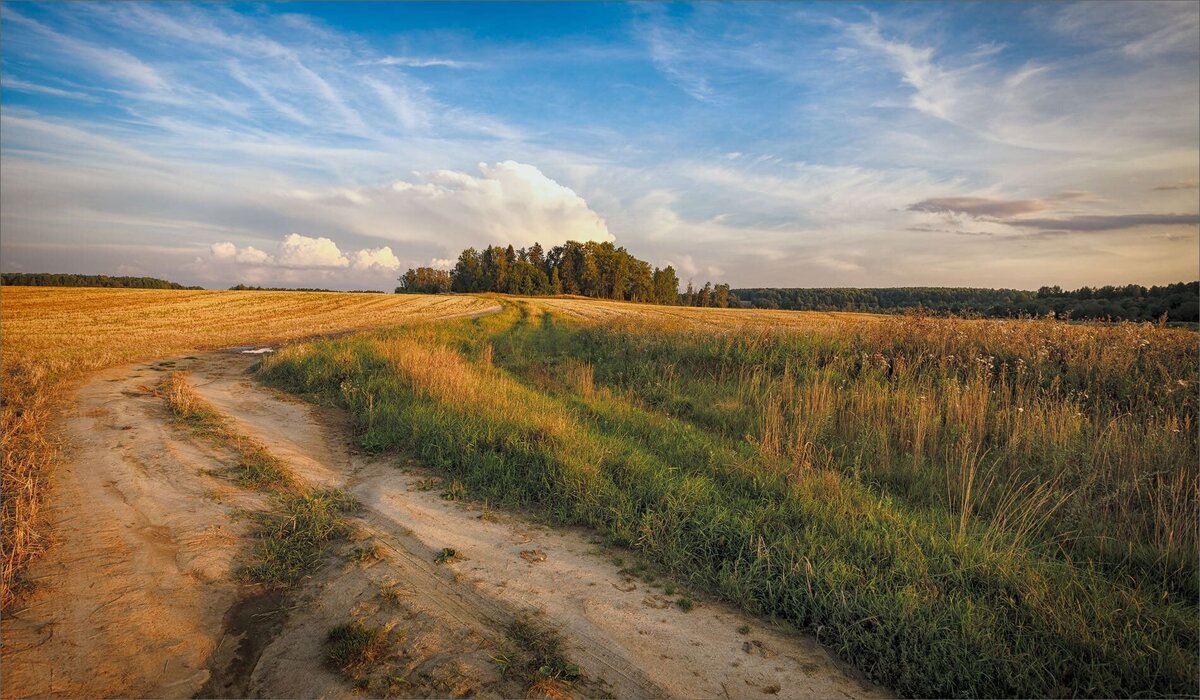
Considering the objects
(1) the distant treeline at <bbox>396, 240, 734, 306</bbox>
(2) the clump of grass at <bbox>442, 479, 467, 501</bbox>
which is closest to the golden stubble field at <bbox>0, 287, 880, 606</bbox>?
(2) the clump of grass at <bbox>442, 479, 467, 501</bbox>

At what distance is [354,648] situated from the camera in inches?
118

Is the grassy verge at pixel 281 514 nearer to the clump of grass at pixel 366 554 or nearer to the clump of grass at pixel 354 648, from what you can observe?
the clump of grass at pixel 366 554

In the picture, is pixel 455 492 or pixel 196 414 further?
pixel 196 414

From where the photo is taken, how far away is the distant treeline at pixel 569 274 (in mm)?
82000

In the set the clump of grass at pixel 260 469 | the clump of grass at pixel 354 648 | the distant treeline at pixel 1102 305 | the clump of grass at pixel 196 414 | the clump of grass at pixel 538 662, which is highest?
the distant treeline at pixel 1102 305

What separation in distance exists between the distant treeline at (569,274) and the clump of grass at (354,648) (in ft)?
243

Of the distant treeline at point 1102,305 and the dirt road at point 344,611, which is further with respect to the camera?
the distant treeline at point 1102,305

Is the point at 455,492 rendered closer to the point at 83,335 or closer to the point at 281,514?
the point at 281,514

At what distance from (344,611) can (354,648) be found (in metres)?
0.54

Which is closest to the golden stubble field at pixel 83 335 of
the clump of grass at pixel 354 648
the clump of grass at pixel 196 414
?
the clump of grass at pixel 196 414

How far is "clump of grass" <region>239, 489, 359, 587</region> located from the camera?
12.7 ft

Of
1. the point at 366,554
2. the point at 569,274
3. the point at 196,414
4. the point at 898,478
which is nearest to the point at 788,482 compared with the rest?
the point at 898,478

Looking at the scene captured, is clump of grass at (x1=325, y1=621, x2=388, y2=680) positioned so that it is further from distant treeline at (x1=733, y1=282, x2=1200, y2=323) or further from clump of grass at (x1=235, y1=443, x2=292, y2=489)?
distant treeline at (x1=733, y1=282, x2=1200, y2=323)

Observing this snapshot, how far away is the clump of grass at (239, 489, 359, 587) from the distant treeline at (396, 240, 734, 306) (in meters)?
72.2
